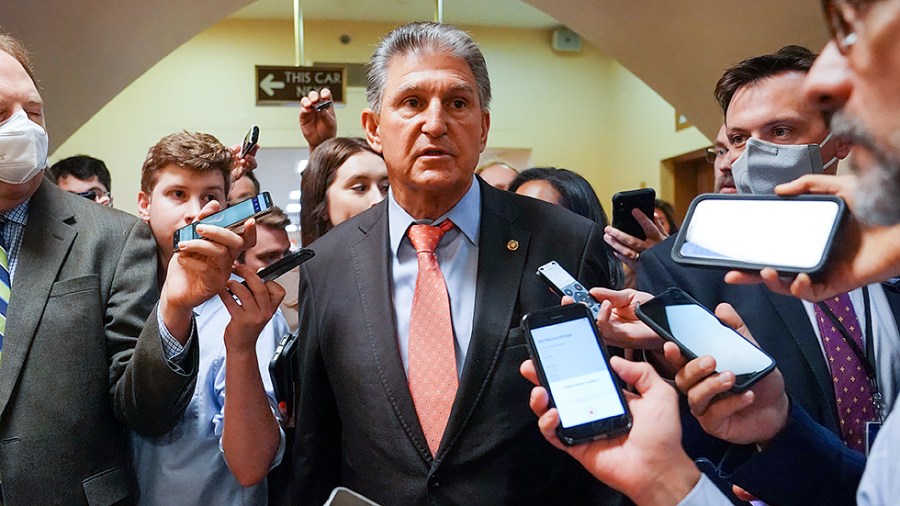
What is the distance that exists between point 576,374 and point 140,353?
913 millimetres

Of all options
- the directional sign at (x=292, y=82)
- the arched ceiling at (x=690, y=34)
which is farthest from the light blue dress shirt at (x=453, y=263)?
the arched ceiling at (x=690, y=34)

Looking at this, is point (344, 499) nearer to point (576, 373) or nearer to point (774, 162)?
point (576, 373)

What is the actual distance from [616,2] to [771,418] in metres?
4.10

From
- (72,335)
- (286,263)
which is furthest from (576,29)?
(72,335)

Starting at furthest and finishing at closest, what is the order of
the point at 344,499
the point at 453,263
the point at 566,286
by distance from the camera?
the point at 453,263
the point at 566,286
the point at 344,499

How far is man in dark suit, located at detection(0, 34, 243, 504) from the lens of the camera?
1.63 meters

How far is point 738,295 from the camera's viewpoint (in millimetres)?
1679

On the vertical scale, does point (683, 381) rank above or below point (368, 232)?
below

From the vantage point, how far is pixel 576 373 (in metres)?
1.26

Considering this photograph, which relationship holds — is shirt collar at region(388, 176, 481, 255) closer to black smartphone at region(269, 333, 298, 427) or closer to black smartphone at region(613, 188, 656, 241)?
black smartphone at region(269, 333, 298, 427)

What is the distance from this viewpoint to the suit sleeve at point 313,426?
5.60 feet

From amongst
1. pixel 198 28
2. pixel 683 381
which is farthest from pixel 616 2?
pixel 683 381

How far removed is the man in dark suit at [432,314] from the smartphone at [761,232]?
55 centimetres

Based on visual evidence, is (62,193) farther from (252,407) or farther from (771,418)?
(771,418)
